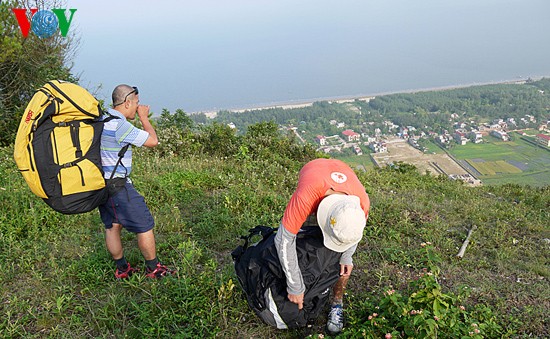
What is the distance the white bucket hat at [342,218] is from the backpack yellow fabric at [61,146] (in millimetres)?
1849

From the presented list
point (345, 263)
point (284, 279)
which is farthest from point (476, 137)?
point (284, 279)

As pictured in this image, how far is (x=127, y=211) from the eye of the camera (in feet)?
10.8

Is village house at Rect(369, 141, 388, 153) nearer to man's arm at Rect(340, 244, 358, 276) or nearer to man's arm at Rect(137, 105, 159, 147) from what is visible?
man's arm at Rect(340, 244, 358, 276)

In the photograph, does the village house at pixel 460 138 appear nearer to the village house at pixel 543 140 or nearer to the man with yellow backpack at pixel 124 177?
the village house at pixel 543 140

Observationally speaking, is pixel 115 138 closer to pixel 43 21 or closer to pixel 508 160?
pixel 43 21

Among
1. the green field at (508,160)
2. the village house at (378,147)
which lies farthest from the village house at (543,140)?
the village house at (378,147)

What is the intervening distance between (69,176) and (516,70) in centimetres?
7669

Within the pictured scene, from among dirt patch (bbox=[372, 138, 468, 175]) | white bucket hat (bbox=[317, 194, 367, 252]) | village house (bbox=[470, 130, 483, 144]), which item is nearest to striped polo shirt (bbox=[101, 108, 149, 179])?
white bucket hat (bbox=[317, 194, 367, 252])

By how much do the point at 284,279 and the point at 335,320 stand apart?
1.88 ft

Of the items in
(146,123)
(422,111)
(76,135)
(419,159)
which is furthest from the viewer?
(422,111)

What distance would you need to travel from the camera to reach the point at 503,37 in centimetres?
9594

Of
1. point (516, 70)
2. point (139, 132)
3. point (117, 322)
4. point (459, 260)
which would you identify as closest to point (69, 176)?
point (139, 132)

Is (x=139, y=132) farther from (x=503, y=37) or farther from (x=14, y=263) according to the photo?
(x=503, y=37)

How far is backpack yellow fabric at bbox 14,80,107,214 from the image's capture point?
2.79 meters
